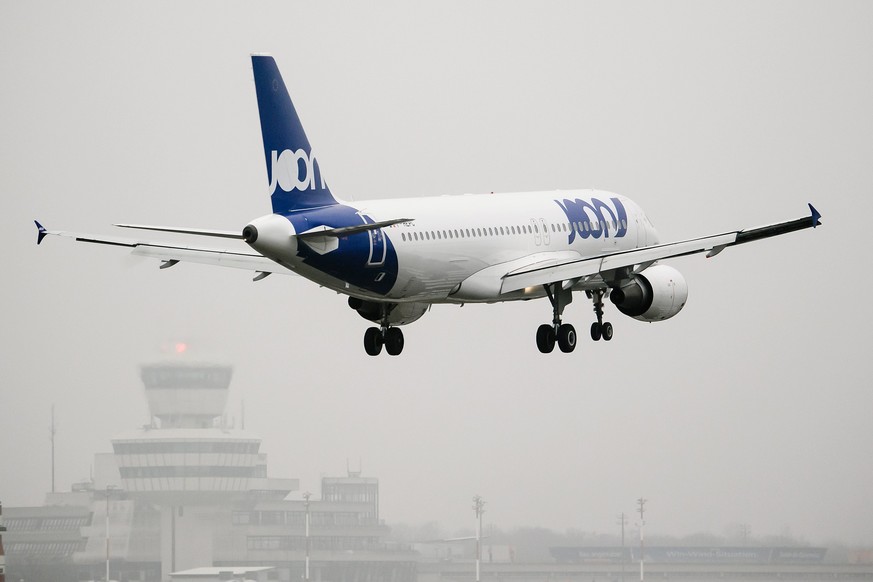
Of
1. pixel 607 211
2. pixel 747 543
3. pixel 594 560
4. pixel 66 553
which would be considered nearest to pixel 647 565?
pixel 594 560

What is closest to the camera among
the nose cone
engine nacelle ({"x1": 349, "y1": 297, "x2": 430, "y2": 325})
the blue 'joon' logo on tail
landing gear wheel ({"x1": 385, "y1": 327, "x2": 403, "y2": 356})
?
the nose cone

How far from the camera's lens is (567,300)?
6588 cm

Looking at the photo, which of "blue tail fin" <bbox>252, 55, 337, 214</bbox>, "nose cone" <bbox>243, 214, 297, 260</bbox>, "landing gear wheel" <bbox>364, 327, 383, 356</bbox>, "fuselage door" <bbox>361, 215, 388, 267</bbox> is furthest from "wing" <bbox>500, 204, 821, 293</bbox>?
"nose cone" <bbox>243, 214, 297, 260</bbox>

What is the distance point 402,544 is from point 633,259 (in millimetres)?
140447

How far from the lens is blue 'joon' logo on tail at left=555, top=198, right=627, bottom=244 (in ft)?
225

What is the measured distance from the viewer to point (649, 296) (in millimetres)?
65875

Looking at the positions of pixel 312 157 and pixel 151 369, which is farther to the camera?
pixel 151 369

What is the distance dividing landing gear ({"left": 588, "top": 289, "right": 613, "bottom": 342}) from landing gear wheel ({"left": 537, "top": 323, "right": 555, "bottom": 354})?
2234mm

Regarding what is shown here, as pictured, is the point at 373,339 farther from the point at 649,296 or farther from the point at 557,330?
the point at 649,296

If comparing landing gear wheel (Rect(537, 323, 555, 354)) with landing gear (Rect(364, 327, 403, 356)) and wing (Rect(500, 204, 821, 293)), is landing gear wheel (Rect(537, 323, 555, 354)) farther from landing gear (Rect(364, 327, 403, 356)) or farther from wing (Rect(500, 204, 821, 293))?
landing gear (Rect(364, 327, 403, 356))

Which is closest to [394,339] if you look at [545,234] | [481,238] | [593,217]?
[481,238]

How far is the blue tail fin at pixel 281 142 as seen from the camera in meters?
54.5

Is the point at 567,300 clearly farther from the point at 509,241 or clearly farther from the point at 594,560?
the point at 594,560

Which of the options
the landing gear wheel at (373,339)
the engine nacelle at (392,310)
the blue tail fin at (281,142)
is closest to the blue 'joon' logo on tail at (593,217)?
the engine nacelle at (392,310)
